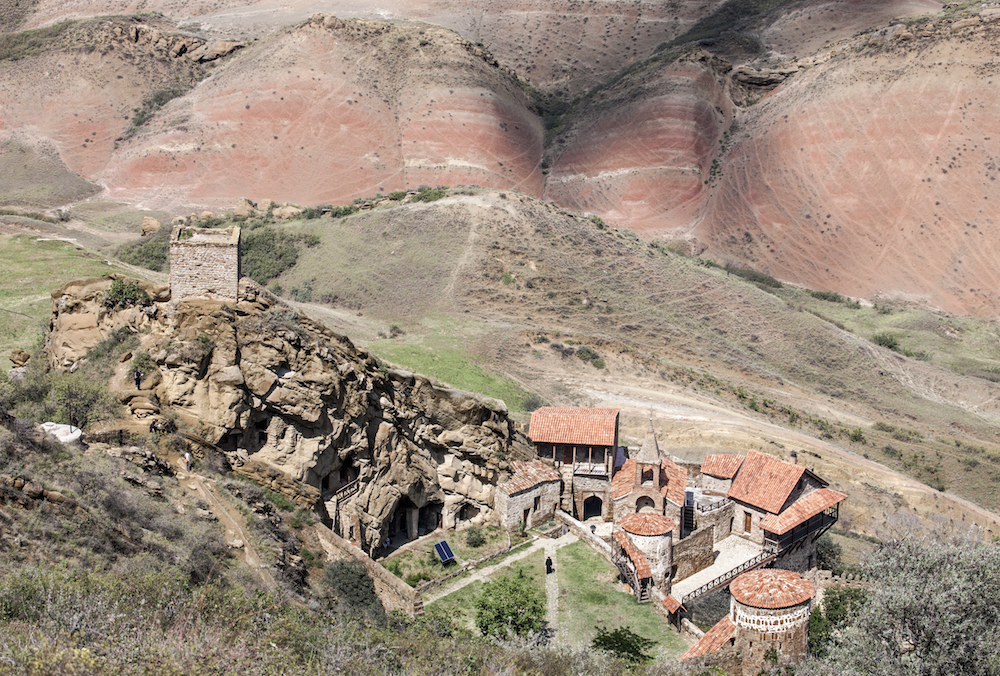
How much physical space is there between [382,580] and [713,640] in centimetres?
847

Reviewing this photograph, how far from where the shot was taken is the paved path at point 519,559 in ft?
70.8

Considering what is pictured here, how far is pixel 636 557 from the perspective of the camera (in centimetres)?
2277

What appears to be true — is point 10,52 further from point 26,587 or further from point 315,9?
point 26,587

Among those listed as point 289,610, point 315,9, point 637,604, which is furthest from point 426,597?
point 315,9

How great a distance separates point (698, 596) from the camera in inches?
918

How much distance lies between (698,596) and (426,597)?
26.2ft

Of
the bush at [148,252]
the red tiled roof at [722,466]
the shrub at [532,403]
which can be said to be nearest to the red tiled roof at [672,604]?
the red tiled roof at [722,466]

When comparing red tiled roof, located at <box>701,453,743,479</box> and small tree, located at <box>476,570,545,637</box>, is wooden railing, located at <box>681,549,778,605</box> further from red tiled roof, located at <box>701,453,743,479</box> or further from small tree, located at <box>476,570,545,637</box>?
small tree, located at <box>476,570,545,637</box>

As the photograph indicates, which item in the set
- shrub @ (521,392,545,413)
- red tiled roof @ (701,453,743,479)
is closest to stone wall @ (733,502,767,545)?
red tiled roof @ (701,453,743,479)

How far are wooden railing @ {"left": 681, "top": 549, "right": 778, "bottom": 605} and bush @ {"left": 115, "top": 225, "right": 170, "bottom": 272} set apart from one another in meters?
40.0

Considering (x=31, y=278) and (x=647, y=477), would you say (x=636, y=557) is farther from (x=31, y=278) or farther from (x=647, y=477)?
(x=31, y=278)

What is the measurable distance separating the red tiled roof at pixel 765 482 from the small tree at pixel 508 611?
32.2ft

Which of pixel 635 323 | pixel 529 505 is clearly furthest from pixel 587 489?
pixel 635 323

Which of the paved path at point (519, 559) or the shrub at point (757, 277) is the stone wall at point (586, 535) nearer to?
the paved path at point (519, 559)
